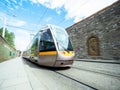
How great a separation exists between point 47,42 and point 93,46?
780cm

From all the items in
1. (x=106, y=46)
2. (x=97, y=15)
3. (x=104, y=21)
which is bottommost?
(x=106, y=46)

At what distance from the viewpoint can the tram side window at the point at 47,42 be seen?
5.76 metres

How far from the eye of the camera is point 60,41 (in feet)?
19.3

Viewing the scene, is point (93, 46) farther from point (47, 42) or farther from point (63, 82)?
point (63, 82)

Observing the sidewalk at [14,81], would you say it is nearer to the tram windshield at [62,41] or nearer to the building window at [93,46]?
the tram windshield at [62,41]

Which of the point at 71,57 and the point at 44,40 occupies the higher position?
the point at 44,40

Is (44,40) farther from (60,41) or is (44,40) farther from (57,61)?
(57,61)

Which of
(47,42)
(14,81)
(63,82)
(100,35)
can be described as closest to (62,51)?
(47,42)

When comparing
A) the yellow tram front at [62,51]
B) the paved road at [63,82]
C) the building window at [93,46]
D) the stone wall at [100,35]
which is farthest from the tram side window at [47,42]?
the building window at [93,46]

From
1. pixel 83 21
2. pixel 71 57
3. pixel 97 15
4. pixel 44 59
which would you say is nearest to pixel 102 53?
pixel 97 15

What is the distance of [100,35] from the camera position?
11430mm

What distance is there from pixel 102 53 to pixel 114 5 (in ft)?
15.3

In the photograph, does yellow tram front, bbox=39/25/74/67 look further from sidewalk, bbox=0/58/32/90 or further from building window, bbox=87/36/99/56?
building window, bbox=87/36/99/56

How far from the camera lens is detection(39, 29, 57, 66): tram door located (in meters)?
5.59
